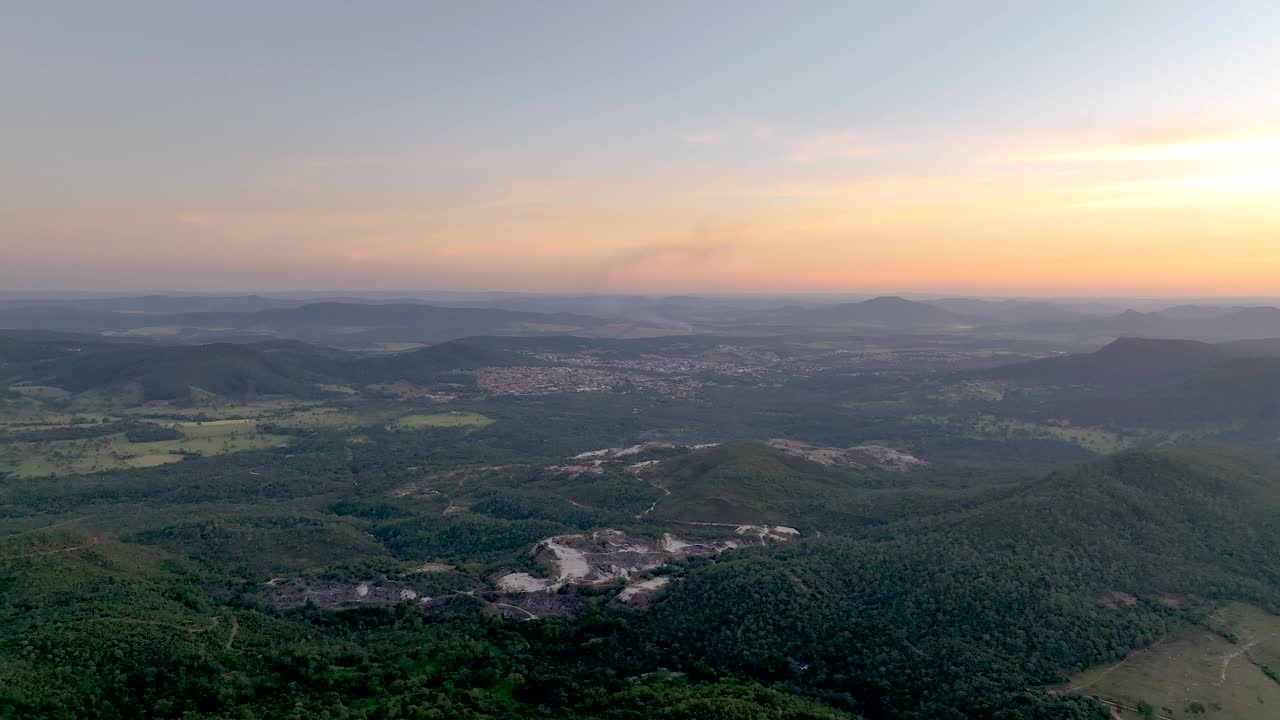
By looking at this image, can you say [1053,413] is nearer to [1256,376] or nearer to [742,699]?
[1256,376]

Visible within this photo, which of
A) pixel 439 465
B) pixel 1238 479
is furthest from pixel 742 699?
pixel 439 465

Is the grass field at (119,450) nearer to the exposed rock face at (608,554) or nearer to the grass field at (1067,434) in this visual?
the exposed rock face at (608,554)

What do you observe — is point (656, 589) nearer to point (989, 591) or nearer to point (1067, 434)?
point (989, 591)

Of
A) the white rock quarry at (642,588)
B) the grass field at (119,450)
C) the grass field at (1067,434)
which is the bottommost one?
the grass field at (119,450)

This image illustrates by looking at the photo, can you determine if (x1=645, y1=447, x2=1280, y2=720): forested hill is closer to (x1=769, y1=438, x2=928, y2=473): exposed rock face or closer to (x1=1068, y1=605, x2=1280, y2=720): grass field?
(x1=1068, y1=605, x2=1280, y2=720): grass field

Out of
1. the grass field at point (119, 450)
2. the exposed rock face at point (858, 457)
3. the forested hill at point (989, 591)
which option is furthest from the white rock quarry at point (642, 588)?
the grass field at point (119, 450)
